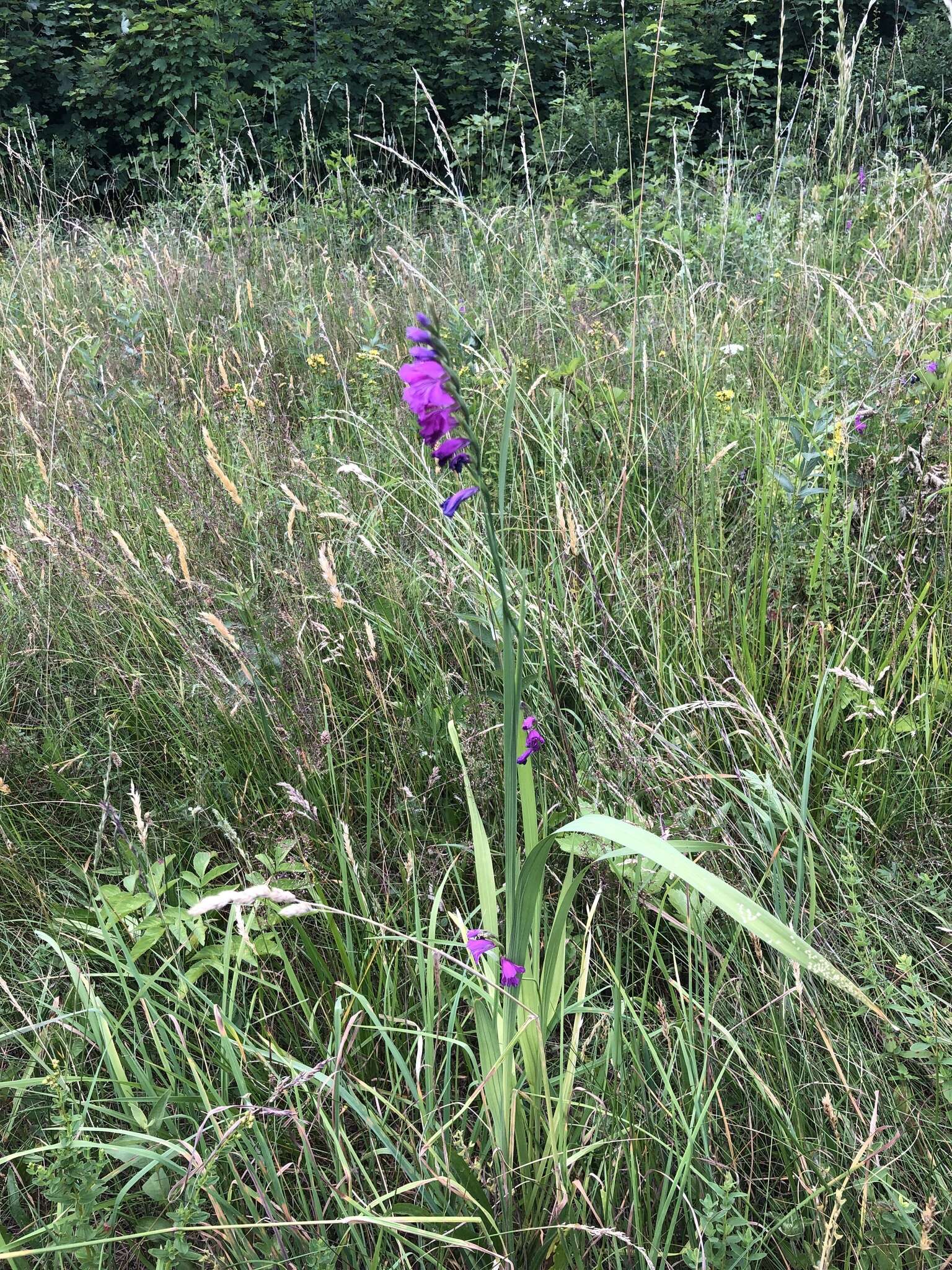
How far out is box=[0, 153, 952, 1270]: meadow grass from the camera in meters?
0.94

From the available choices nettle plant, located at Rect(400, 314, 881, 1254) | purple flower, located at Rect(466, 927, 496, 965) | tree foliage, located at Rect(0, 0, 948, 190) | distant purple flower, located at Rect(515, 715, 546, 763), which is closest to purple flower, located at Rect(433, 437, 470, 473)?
nettle plant, located at Rect(400, 314, 881, 1254)

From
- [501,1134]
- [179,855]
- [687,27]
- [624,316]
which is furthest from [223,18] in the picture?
[501,1134]

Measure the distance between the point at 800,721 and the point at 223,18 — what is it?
7.93 m

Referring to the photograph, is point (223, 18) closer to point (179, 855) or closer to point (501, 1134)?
point (179, 855)

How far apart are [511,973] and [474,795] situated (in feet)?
1.90

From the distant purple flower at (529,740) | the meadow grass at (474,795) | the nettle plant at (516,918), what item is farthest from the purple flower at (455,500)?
the distant purple flower at (529,740)

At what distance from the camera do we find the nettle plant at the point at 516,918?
758 millimetres

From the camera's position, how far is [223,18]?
686cm

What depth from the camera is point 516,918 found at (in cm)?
90

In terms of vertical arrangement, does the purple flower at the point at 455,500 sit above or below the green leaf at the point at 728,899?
above

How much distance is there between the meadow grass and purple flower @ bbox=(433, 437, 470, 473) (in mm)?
70

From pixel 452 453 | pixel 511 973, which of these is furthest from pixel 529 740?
pixel 452 453

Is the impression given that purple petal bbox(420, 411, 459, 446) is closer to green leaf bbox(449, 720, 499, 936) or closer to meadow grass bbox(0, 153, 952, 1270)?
meadow grass bbox(0, 153, 952, 1270)

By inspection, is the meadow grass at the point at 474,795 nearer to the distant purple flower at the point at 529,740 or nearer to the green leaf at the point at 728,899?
the distant purple flower at the point at 529,740
